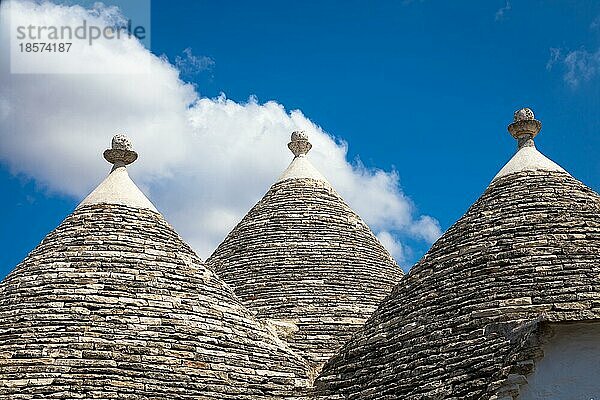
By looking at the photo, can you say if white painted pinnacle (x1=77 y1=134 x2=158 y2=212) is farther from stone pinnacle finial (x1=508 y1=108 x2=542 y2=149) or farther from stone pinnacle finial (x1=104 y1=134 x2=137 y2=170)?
stone pinnacle finial (x1=508 y1=108 x2=542 y2=149)

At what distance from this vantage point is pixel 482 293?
1105 centimetres

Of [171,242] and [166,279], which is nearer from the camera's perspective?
[166,279]

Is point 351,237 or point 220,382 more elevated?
point 351,237

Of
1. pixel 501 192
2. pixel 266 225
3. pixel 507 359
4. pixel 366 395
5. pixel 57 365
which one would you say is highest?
pixel 266 225

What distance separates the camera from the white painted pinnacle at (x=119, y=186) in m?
13.5

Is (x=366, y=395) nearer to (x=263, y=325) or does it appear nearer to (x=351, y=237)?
(x=263, y=325)

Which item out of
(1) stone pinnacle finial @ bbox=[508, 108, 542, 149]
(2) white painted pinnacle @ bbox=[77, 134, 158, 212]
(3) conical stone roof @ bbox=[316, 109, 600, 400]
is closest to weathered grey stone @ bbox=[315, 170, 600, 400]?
(3) conical stone roof @ bbox=[316, 109, 600, 400]

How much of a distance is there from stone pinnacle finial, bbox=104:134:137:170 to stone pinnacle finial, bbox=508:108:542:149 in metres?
5.35

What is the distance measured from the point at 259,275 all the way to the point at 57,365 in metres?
5.05

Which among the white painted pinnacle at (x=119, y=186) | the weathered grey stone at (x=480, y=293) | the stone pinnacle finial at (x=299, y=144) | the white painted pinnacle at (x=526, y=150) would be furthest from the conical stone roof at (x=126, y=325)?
the stone pinnacle finial at (x=299, y=144)

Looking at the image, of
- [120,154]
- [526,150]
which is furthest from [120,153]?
[526,150]

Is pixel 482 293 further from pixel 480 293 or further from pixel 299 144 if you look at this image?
pixel 299 144

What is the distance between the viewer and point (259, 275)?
15.5m

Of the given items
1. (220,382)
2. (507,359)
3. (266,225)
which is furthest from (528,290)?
(266,225)
